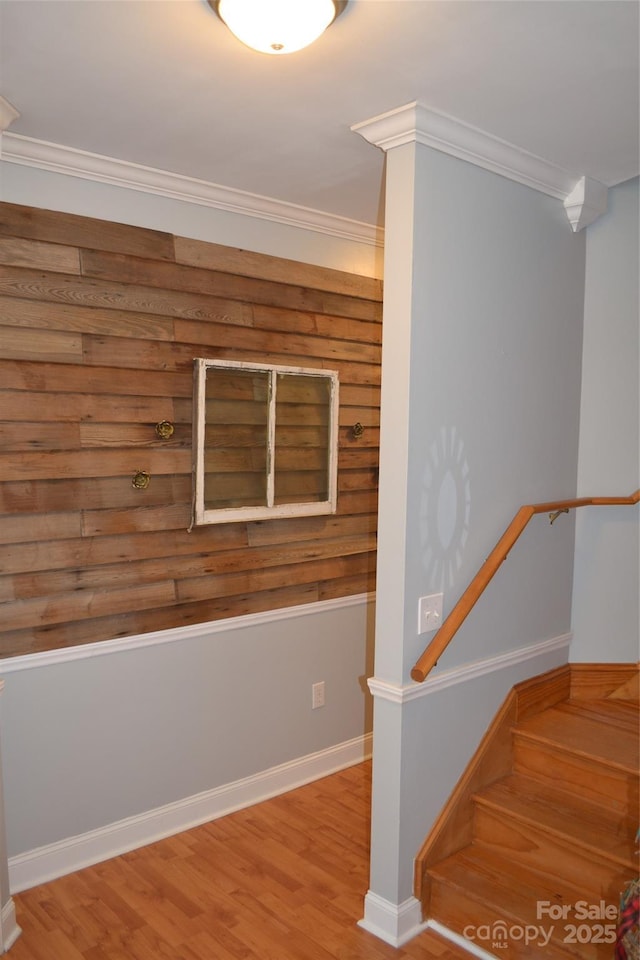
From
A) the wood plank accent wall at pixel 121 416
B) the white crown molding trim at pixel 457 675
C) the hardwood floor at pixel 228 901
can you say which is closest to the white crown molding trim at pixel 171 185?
the wood plank accent wall at pixel 121 416

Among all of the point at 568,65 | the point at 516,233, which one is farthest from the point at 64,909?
the point at 568,65

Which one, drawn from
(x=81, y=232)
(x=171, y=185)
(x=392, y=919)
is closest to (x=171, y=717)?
(x=392, y=919)

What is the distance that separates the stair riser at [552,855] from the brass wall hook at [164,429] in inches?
66.5

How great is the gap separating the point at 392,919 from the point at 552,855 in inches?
20.9

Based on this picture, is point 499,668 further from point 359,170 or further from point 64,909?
point 359,170

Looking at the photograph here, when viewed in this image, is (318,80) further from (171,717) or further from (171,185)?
(171,717)

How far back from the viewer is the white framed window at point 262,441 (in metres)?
2.96

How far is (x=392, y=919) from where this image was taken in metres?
2.37

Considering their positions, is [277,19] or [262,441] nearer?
[277,19]

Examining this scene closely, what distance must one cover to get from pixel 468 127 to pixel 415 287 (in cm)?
51

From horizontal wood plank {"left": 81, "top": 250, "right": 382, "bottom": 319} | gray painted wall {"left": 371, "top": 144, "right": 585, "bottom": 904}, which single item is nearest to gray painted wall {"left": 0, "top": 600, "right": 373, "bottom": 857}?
gray painted wall {"left": 371, "top": 144, "right": 585, "bottom": 904}

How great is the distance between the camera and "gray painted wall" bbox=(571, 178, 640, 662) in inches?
118

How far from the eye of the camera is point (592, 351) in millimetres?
3041

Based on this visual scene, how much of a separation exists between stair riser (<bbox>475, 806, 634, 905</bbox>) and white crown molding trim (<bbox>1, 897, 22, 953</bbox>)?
148 cm
